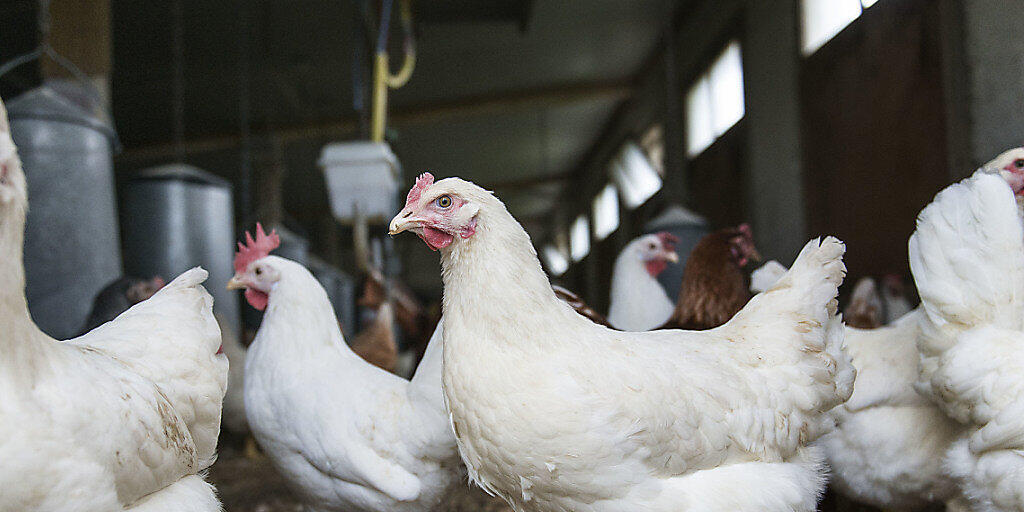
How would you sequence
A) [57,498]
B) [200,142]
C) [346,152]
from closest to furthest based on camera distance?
1. [57,498]
2. [346,152]
3. [200,142]

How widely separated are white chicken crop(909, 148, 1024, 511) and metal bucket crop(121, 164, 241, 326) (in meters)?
3.85

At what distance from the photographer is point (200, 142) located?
9141 millimetres

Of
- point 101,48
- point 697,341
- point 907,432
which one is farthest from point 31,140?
point 907,432

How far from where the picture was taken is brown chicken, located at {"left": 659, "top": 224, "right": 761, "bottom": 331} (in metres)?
2.97

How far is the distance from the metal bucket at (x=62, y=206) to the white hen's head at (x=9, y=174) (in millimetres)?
2303

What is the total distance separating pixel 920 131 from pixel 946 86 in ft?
1.59

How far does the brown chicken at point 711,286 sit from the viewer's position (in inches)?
117

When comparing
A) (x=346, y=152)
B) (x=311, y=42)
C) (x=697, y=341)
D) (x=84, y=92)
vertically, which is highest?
(x=311, y=42)

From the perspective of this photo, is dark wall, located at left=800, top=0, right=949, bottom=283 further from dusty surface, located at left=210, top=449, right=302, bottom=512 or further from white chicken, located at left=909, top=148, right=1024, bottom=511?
dusty surface, located at left=210, top=449, right=302, bottom=512

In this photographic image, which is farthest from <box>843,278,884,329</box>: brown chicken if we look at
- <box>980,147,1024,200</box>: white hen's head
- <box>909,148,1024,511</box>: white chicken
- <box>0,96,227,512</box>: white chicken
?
<box>0,96,227,512</box>: white chicken

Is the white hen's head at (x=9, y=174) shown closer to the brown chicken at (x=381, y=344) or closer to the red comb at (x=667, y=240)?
the red comb at (x=667, y=240)

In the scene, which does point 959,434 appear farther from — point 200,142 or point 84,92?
point 200,142

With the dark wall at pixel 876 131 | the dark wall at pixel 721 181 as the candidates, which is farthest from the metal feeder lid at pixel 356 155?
the dark wall at pixel 721 181

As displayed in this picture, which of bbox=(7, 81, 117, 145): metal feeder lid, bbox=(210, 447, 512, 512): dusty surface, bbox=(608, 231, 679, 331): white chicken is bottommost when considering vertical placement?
bbox=(210, 447, 512, 512): dusty surface
